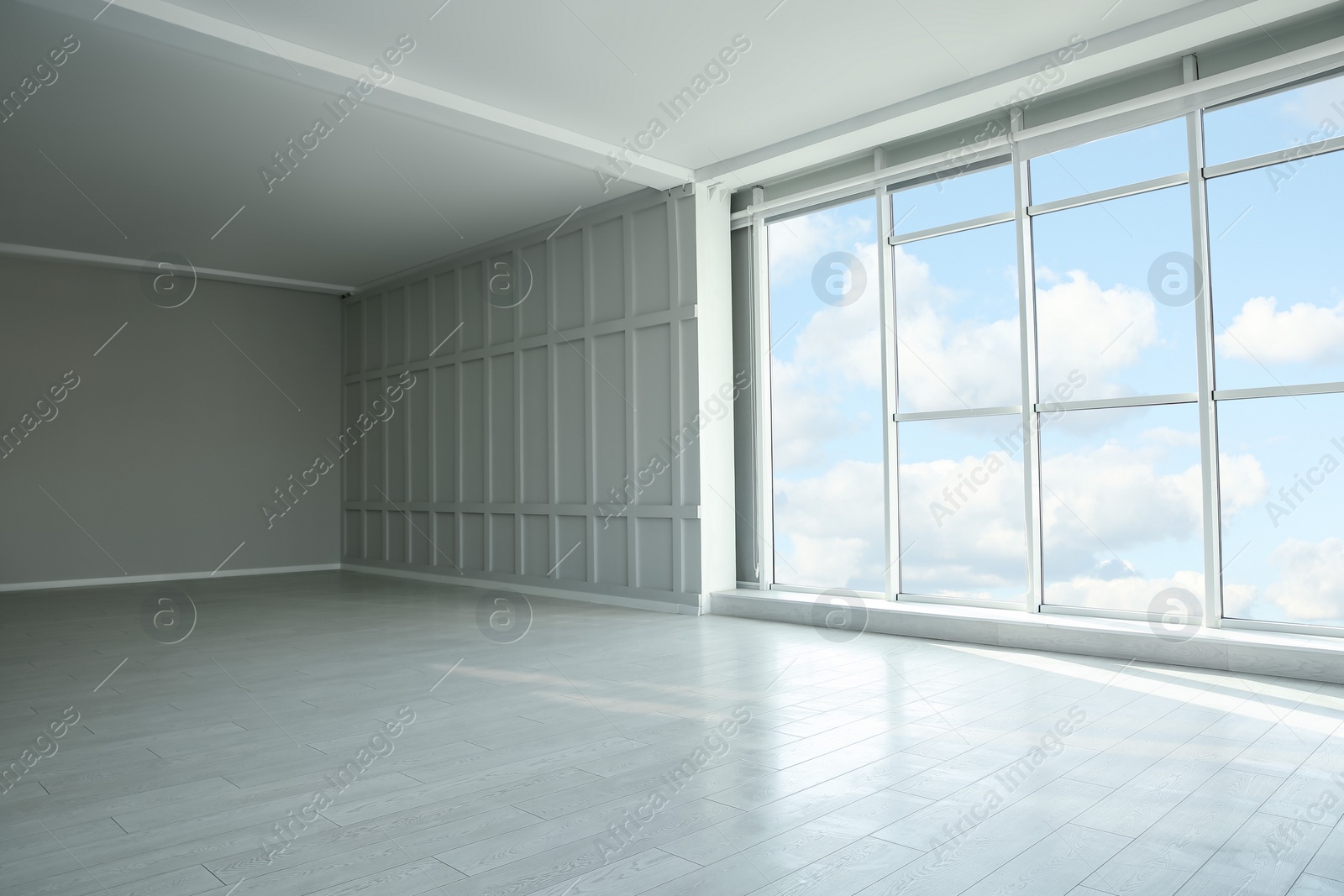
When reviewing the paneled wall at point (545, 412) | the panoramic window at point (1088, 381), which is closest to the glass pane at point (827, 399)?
the panoramic window at point (1088, 381)

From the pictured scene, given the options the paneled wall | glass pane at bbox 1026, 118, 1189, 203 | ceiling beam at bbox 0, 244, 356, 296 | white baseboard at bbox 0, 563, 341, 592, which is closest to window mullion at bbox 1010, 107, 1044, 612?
glass pane at bbox 1026, 118, 1189, 203

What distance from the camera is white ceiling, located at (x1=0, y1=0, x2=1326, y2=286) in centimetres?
564

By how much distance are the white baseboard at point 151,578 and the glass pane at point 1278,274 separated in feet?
37.5

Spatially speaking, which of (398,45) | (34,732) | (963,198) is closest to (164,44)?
(398,45)

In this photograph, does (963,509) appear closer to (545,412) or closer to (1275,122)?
(1275,122)

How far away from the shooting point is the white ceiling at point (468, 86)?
564 centimetres

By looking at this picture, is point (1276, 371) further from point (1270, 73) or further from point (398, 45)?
point (398, 45)

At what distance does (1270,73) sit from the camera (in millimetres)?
5824

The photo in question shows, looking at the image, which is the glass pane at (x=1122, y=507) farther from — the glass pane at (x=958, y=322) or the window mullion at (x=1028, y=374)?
the glass pane at (x=958, y=322)

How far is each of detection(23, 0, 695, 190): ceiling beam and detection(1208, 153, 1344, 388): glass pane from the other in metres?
4.53

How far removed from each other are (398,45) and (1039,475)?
18.2 feet

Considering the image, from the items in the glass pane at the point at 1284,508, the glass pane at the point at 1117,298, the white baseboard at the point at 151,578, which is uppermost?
the glass pane at the point at 1117,298

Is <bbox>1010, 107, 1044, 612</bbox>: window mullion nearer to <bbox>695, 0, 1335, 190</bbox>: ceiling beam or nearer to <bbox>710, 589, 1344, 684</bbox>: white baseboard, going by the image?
<bbox>710, 589, 1344, 684</bbox>: white baseboard

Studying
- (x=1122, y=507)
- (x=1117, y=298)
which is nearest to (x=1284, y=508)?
(x=1122, y=507)
